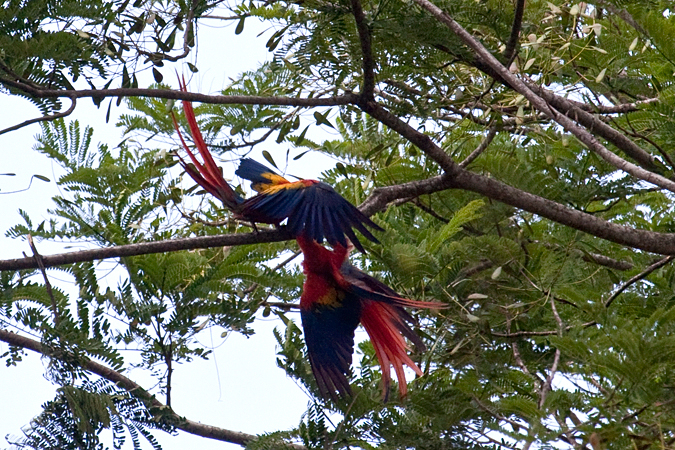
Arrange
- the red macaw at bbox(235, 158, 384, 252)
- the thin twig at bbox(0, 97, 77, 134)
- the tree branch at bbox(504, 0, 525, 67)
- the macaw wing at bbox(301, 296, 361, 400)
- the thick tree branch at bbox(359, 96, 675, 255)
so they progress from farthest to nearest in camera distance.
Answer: the macaw wing at bbox(301, 296, 361, 400), the thick tree branch at bbox(359, 96, 675, 255), the tree branch at bbox(504, 0, 525, 67), the red macaw at bbox(235, 158, 384, 252), the thin twig at bbox(0, 97, 77, 134)

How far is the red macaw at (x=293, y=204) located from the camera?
297 cm

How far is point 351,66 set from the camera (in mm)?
3264

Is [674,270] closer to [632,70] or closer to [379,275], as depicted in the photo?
[632,70]

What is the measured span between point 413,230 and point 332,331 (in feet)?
2.47

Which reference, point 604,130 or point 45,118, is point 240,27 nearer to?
point 45,118

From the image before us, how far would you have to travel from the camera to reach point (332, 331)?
3.69 m

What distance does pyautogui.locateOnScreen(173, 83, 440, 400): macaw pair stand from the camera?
3.05 metres

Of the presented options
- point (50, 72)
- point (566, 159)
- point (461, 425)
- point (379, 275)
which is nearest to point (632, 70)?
point (566, 159)

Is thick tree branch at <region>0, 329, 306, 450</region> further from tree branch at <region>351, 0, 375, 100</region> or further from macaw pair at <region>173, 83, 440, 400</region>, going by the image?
tree branch at <region>351, 0, 375, 100</region>

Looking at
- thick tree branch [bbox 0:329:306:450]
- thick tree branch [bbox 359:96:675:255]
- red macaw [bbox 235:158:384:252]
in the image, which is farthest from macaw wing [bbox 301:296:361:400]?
thick tree branch [bbox 359:96:675:255]

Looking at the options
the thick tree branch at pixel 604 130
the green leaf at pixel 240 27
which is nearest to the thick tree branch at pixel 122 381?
the green leaf at pixel 240 27

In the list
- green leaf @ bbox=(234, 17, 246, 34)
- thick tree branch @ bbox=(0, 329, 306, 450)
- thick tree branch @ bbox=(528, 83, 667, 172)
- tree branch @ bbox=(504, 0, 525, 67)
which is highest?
green leaf @ bbox=(234, 17, 246, 34)

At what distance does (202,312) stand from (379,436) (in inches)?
35.7

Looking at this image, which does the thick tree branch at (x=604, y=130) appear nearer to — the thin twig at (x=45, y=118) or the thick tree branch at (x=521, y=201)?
the thick tree branch at (x=521, y=201)
